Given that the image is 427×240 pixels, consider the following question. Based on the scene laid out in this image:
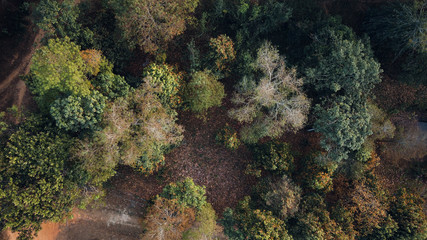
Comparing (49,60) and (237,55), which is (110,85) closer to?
(49,60)

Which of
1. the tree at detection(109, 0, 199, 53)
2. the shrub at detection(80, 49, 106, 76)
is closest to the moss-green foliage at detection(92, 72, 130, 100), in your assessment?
the shrub at detection(80, 49, 106, 76)

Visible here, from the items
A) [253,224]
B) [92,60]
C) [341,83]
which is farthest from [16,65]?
[341,83]

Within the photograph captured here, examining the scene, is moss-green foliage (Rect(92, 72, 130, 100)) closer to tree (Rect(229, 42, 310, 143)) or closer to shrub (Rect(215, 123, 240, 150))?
shrub (Rect(215, 123, 240, 150))

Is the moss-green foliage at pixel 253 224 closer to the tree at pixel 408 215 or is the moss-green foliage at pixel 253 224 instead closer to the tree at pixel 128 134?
the tree at pixel 128 134

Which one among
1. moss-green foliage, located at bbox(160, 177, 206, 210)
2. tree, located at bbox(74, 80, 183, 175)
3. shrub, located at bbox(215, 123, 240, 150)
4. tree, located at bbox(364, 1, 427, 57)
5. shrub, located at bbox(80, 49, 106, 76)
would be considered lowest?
moss-green foliage, located at bbox(160, 177, 206, 210)

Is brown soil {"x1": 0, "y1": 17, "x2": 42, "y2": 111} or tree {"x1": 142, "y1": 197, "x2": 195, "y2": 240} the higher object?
brown soil {"x1": 0, "y1": 17, "x2": 42, "y2": 111}

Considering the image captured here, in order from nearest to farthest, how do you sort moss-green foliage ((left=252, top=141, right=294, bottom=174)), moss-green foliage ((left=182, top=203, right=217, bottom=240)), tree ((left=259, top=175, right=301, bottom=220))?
1. moss-green foliage ((left=182, top=203, right=217, bottom=240))
2. tree ((left=259, top=175, right=301, bottom=220))
3. moss-green foliage ((left=252, top=141, right=294, bottom=174))
